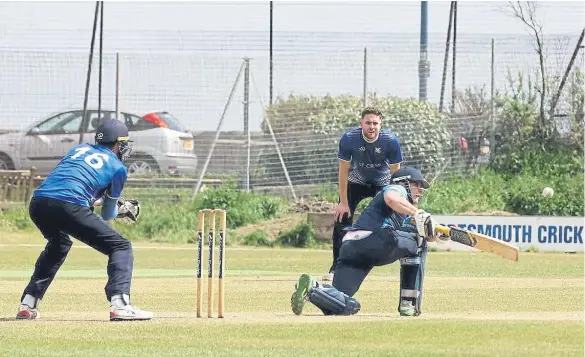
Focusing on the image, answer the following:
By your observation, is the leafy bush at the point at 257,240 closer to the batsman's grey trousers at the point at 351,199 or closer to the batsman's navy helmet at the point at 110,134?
the batsman's grey trousers at the point at 351,199

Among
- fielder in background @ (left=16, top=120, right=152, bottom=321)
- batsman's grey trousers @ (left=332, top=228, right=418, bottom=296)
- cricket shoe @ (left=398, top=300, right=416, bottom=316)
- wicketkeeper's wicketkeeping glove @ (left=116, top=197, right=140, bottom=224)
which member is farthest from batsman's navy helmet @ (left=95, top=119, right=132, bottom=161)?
cricket shoe @ (left=398, top=300, right=416, bottom=316)

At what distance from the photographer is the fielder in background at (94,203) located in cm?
1255


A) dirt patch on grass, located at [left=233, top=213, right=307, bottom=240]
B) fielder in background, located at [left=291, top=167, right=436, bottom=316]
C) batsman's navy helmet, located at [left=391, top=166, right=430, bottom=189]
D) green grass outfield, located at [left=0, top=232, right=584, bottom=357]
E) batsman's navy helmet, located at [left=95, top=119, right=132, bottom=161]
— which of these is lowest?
dirt patch on grass, located at [left=233, top=213, right=307, bottom=240]

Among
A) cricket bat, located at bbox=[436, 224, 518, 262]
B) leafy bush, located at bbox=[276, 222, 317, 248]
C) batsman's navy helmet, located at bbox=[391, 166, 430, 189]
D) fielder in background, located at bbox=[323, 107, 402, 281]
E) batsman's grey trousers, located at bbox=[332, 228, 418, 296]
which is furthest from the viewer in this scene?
leafy bush, located at bbox=[276, 222, 317, 248]

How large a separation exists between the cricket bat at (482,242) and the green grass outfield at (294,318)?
57 centimetres

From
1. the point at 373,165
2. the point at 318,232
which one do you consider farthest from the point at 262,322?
the point at 318,232

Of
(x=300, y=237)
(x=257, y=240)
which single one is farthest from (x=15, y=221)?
(x=300, y=237)

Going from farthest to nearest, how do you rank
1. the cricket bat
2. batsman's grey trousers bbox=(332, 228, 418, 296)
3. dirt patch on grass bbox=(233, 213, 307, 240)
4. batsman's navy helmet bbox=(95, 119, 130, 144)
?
dirt patch on grass bbox=(233, 213, 307, 240)
batsman's grey trousers bbox=(332, 228, 418, 296)
batsman's navy helmet bbox=(95, 119, 130, 144)
the cricket bat

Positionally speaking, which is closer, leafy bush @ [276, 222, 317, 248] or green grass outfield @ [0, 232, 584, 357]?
green grass outfield @ [0, 232, 584, 357]

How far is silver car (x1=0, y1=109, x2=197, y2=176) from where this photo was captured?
31.4 meters

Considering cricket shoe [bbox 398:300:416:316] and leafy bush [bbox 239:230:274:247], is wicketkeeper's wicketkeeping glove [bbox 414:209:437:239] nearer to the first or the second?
cricket shoe [bbox 398:300:416:316]

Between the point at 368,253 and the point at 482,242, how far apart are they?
1.07m

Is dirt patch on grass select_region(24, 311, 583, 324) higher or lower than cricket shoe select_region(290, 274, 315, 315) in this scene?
lower

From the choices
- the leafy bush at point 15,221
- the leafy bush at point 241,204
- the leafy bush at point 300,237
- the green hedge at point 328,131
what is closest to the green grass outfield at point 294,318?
the leafy bush at point 300,237
